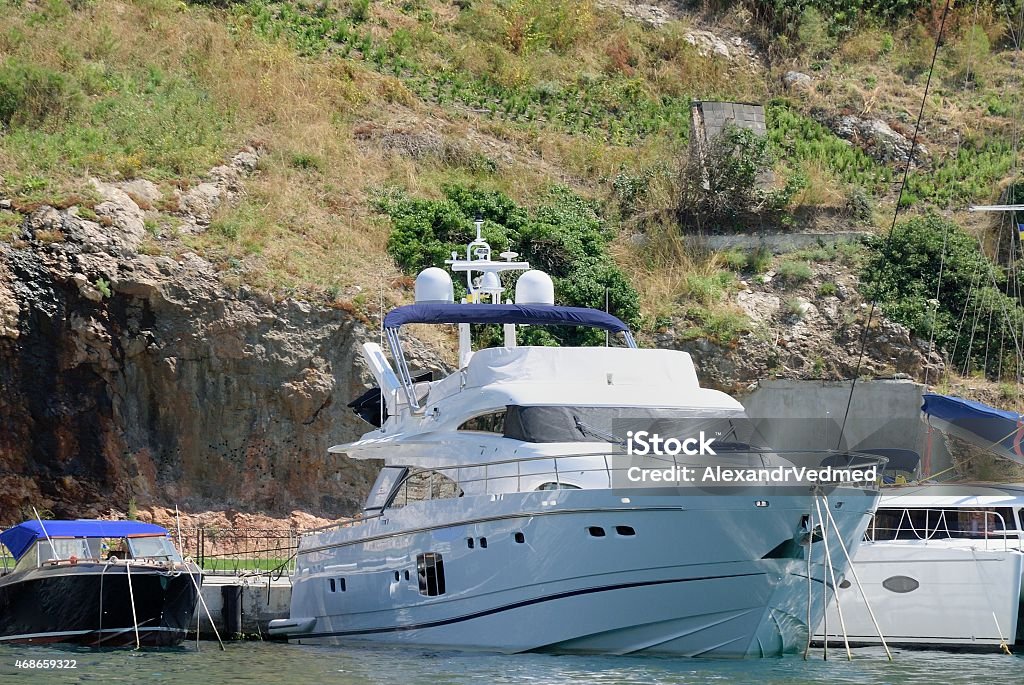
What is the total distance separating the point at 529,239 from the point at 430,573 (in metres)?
18.5

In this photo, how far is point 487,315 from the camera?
65.1ft

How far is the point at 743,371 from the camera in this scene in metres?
32.2

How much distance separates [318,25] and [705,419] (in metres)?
29.4

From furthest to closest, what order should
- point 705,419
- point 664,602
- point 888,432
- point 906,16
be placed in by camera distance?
point 906,16 < point 888,432 < point 705,419 < point 664,602

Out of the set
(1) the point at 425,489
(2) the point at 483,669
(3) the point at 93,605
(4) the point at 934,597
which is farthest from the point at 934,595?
(3) the point at 93,605

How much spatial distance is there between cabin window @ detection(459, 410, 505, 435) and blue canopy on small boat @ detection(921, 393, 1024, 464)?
914 cm

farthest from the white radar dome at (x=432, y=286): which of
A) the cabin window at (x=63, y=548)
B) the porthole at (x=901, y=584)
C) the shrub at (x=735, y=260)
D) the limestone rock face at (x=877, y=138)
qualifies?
the limestone rock face at (x=877, y=138)

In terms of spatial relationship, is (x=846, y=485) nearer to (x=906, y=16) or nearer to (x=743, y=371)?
(x=743, y=371)

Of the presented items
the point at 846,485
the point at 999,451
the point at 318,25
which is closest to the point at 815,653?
the point at 846,485

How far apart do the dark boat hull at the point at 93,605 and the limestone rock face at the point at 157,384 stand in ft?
29.7

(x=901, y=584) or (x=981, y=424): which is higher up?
(x=981, y=424)

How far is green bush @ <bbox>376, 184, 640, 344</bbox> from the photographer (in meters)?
33.3

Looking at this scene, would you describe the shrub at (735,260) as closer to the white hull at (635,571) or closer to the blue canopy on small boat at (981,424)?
the blue canopy on small boat at (981,424)

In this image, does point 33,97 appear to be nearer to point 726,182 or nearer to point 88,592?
point 726,182
